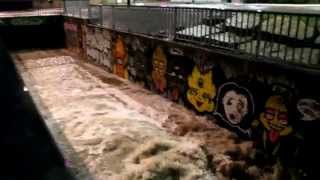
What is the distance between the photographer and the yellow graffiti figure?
28.8 feet

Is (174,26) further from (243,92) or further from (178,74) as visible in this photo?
(243,92)

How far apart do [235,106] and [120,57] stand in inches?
289

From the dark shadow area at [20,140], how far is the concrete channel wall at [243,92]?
5.19m

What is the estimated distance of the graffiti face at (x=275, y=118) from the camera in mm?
6564

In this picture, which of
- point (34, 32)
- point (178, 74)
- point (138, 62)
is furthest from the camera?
point (34, 32)

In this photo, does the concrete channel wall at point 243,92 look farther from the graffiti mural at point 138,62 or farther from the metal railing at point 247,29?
the metal railing at point 247,29

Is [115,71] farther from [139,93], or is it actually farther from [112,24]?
[139,93]

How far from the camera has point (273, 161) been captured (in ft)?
22.7

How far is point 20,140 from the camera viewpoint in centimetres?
163

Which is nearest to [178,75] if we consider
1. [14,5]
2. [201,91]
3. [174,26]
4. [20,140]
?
[201,91]

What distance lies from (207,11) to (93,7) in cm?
914

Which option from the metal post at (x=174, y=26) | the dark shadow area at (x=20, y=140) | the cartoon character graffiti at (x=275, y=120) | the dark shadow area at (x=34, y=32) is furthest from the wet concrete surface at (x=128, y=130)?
the dark shadow area at (x=34, y=32)

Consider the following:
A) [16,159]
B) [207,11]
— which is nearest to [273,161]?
[207,11]

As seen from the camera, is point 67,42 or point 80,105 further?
point 67,42
